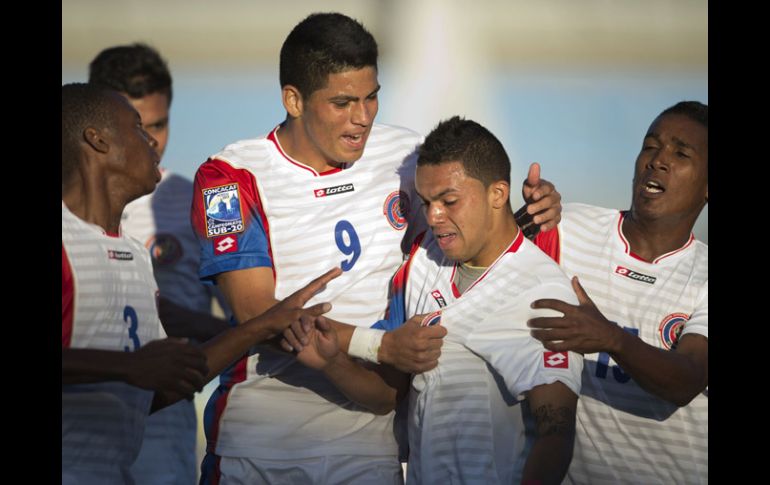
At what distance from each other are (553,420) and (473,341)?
1.40 feet

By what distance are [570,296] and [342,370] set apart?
82cm

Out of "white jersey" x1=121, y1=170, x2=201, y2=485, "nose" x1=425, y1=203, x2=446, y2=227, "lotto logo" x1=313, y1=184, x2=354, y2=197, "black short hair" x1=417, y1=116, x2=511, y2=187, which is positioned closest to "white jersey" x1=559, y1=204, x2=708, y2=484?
"black short hair" x1=417, y1=116, x2=511, y2=187

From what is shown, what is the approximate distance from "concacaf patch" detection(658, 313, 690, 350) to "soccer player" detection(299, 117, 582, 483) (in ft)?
1.88

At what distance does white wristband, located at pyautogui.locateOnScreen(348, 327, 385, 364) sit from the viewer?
3.51m

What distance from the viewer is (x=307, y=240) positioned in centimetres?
382

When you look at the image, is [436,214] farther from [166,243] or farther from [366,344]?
[166,243]

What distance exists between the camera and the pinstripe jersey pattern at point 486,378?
3332mm

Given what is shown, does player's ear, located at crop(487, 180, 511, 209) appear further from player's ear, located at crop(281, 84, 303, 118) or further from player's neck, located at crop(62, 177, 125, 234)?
player's neck, located at crop(62, 177, 125, 234)

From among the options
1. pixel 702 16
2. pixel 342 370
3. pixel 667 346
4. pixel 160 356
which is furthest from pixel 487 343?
pixel 702 16

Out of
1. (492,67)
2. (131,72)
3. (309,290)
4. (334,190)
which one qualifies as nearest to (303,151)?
(334,190)

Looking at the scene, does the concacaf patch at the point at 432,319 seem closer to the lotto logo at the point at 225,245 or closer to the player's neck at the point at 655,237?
the lotto logo at the point at 225,245

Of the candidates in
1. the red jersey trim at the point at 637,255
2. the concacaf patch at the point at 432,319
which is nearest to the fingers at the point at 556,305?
the concacaf patch at the point at 432,319

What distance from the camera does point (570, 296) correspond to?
3354 mm
